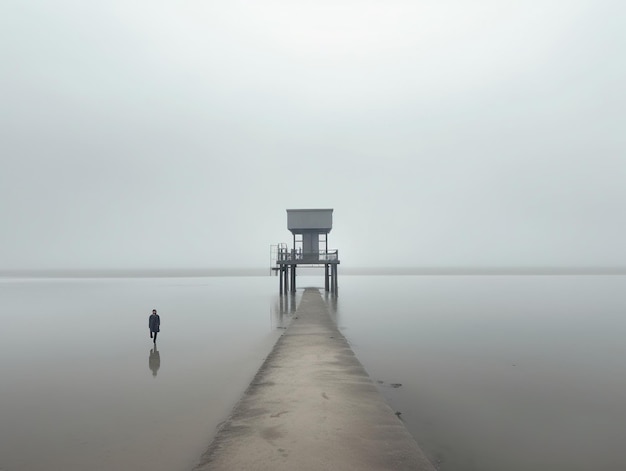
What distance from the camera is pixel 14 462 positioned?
31.5ft

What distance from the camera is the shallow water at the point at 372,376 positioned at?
10312 millimetres

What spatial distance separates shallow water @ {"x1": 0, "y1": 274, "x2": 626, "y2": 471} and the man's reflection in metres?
0.12

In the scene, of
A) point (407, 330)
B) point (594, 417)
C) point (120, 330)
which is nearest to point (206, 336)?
point (120, 330)

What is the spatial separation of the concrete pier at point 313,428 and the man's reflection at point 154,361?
680 cm

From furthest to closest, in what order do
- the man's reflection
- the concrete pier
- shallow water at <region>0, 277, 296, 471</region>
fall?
the man's reflection → shallow water at <region>0, 277, 296, 471</region> → the concrete pier

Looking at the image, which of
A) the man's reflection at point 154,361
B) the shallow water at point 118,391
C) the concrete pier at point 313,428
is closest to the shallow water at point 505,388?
the concrete pier at point 313,428

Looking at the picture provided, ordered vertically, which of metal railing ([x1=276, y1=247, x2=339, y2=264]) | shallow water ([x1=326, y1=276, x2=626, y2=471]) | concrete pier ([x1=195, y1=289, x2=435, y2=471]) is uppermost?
metal railing ([x1=276, y1=247, x2=339, y2=264])

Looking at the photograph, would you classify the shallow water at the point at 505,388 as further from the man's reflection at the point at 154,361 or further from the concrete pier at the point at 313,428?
the man's reflection at the point at 154,361

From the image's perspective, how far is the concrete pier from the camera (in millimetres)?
7438

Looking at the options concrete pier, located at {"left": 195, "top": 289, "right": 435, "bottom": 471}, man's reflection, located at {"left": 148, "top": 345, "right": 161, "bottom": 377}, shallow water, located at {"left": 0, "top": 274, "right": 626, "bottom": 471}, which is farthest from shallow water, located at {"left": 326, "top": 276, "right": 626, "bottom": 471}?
man's reflection, located at {"left": 148, "top": 345, "right": 161, "bottom": 377}

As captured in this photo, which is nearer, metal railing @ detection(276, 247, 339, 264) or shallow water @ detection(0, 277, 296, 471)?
shallow water @ detection(0, 277, 296, 471)

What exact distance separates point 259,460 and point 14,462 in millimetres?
6160

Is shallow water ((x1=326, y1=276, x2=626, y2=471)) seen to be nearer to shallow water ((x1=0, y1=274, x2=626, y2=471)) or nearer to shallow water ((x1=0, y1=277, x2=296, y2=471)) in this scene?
shallow water ((x1=0, y1=274, x2=626, y2=471))

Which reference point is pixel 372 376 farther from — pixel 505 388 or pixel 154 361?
pixel 154 361
